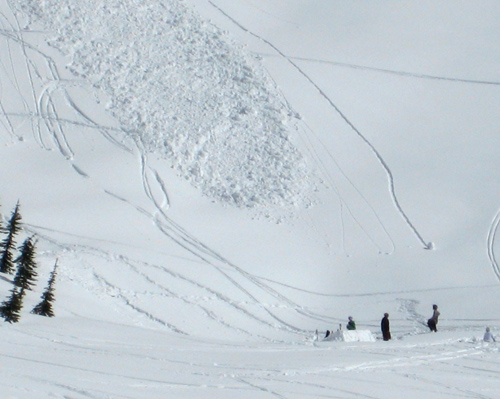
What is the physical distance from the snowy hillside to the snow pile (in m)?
0.13

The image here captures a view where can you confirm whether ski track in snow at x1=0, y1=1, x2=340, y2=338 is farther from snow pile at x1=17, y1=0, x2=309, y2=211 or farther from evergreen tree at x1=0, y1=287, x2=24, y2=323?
evergreen tree at x1=0, y1=287, x2=24, y2=323

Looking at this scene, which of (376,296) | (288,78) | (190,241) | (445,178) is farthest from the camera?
(288,78)

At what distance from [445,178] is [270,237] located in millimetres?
11139

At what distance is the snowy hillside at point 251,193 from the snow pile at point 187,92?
0.43ft

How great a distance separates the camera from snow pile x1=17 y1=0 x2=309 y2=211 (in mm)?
37375

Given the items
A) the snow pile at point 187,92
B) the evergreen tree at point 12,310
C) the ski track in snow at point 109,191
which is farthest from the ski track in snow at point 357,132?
the evergreen tree at point 12,310

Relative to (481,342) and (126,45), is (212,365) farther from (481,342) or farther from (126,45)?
(126,45)

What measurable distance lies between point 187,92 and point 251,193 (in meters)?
10.3

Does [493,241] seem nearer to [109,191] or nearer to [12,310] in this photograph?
[109,191]

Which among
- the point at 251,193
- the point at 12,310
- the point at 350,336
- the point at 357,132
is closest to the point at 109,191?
the point at 251,193

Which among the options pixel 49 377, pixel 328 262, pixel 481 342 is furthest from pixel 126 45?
pixel 49 377

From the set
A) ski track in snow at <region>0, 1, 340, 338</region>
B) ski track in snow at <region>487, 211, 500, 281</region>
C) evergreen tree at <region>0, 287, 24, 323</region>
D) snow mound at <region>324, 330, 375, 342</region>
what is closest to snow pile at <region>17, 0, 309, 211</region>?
ski track in snow at <region>0, 1, 340, 338</region>

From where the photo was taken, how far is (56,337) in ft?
48.2

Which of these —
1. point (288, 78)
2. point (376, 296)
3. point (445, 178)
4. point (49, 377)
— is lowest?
point (49, 377)
